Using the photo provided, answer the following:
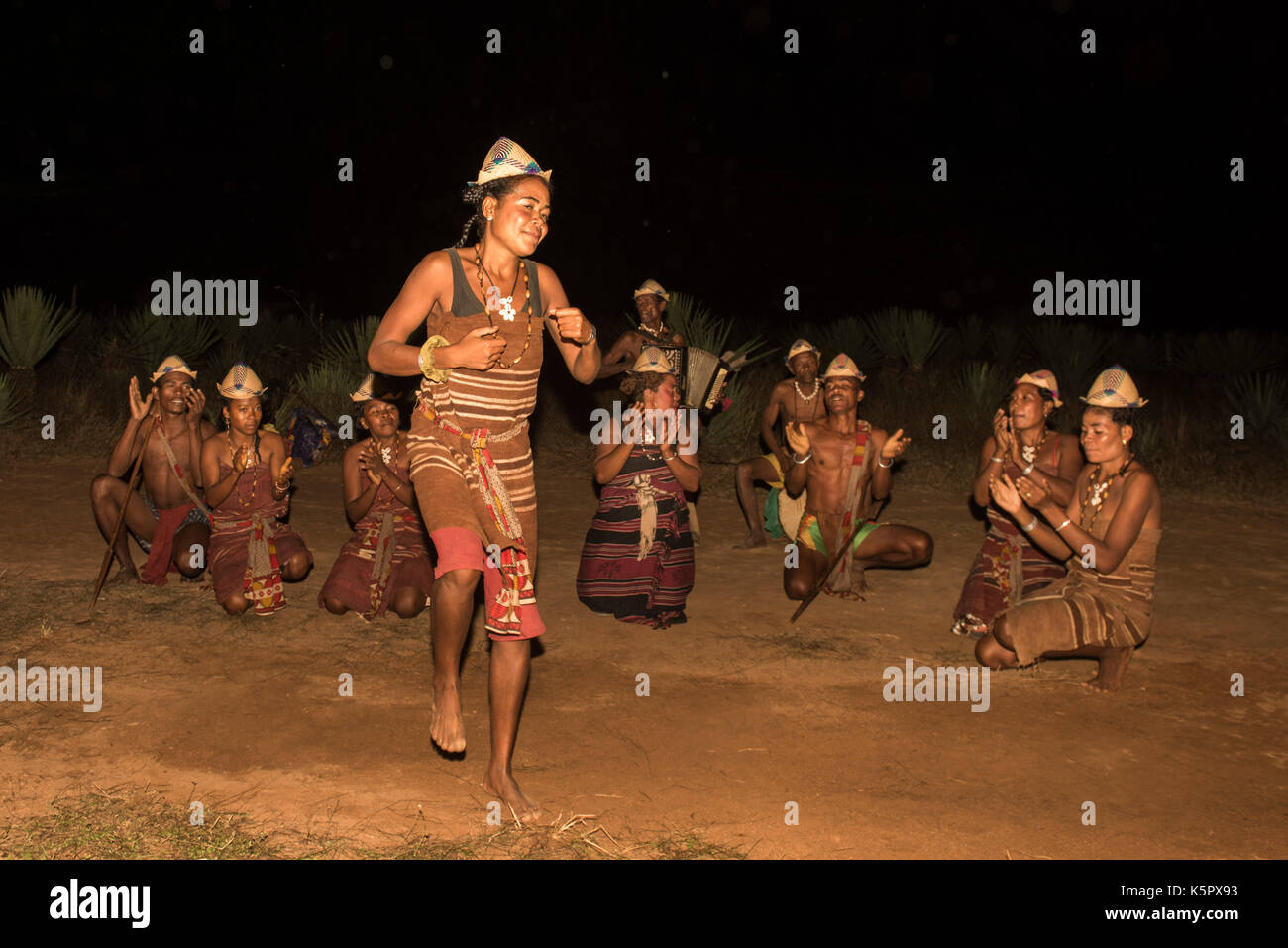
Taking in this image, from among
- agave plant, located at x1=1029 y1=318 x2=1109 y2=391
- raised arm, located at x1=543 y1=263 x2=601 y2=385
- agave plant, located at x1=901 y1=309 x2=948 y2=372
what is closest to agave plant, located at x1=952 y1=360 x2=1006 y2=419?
agave plant, located at x1=901 y1=309 x2=948 y2=372

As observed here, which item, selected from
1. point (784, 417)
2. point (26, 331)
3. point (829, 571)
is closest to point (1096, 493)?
point (829, 571)

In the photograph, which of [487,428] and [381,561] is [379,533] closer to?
[381,561]

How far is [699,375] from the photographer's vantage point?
8125 mm

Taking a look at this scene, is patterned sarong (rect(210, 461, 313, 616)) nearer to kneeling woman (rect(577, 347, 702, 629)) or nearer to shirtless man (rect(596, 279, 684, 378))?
kneeling woman (rect(577, 347, 702, 629))

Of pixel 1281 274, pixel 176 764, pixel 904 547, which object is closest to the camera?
pixel 176 764

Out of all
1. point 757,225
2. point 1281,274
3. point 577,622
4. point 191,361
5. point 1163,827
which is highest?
point 757,225

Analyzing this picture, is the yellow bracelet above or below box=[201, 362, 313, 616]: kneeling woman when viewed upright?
above

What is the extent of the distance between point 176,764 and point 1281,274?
3592 centimetres

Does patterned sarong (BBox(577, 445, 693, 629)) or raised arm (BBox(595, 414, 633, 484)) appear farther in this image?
raised arm (BBox(595, 414, 633, 484))

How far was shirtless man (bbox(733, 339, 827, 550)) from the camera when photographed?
8344 millimetres

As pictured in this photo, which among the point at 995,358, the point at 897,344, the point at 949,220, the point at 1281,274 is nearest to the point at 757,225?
the point at 949,220

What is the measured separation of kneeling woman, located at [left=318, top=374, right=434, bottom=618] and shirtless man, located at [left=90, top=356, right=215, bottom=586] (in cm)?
88

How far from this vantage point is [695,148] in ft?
139

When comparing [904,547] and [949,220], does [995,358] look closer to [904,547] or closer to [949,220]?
[904,547]
